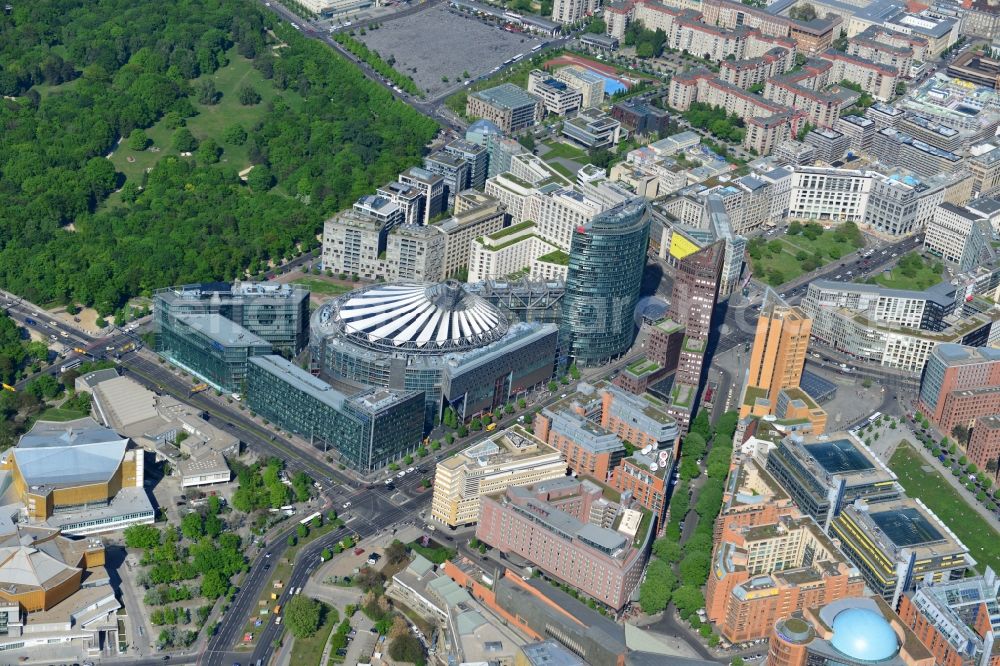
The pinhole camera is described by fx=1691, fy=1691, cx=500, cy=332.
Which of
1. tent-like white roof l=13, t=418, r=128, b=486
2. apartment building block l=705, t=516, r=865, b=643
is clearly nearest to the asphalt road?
tent-like white roof l=13, t=418, r=128, b=486

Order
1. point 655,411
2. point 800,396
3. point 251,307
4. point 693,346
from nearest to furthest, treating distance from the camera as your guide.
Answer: point 655,411, point 800,396, point 693,346, point 251,307

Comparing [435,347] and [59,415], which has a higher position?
[435,347]

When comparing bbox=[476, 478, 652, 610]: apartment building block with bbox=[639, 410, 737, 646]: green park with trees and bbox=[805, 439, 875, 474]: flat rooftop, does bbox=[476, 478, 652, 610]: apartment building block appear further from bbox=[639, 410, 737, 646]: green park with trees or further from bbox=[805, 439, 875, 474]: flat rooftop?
bbox=[805, 439, 875, 474]: flat rooftop

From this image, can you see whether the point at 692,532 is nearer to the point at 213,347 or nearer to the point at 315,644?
the point at 315,644

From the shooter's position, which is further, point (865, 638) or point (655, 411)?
point (655, 411)

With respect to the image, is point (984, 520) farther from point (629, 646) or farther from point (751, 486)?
point (629, 646)

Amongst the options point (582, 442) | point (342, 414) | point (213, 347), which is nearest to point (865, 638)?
point (582, 442)
